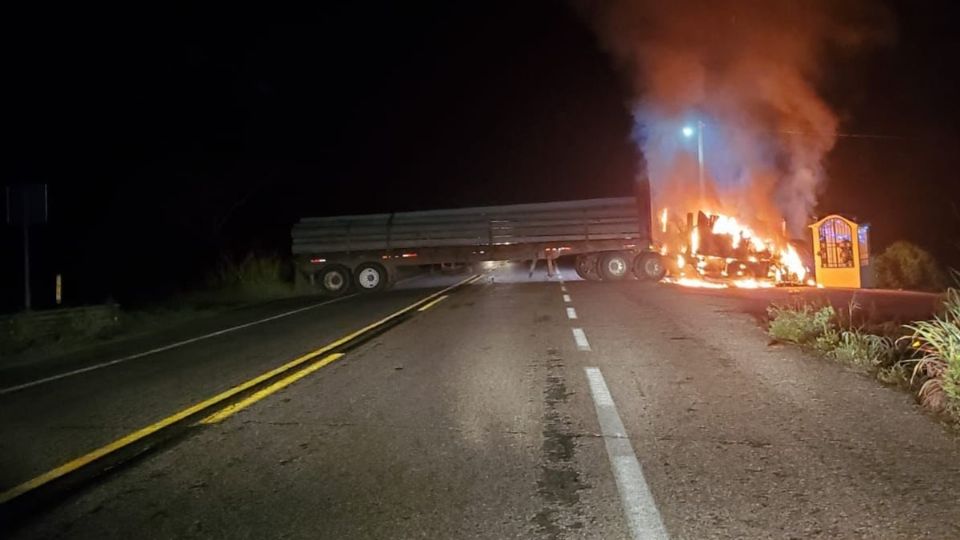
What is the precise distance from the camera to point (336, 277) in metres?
26.1

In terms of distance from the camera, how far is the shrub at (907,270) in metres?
20.2

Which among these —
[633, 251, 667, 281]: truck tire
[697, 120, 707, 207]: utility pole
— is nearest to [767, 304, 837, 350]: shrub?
[633, 251, 667, 281]: truck tire

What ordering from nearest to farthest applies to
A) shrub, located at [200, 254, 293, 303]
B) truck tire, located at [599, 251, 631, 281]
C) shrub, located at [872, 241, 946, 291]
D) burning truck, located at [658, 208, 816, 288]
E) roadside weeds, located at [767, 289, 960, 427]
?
roadside weeds, located at [767, 289, 960, 427] < shrub, located at [872, 241, 946, 291] < burning truck, located at [658, 208, 816, 288] < shrub, located at [200, 254, 293, 303] < truck tire, located at [599, 251, 631, 281]

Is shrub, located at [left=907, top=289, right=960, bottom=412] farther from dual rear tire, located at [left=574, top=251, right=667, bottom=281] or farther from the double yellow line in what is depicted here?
dual rear tire, located at [left=574, top=251, right=667, bottom=281]

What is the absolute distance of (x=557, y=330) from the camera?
468 inches

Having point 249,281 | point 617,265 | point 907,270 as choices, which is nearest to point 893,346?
point 907,270

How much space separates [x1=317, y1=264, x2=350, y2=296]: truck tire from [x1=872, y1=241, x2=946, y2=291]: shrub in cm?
1643

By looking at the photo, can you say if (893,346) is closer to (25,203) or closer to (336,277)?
(25,203)

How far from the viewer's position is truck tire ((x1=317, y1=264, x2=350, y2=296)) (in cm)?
2608

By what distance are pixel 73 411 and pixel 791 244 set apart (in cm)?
1932

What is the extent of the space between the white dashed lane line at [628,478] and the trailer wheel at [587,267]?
18.8 metres

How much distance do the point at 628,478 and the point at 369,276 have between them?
21988mm

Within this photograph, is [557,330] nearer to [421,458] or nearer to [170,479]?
[421,458]

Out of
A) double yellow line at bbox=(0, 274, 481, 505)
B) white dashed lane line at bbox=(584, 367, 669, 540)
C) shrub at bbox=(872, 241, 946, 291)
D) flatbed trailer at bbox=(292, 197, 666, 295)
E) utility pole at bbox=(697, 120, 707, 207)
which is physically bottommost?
white dashed lane line at bbox=(584, 367, 669, 540)
